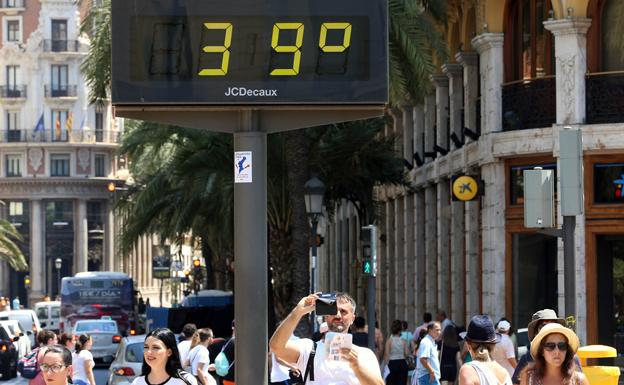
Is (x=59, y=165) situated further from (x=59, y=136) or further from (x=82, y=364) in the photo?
(x=82, y=364)

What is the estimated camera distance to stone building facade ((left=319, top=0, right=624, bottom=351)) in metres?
27.6

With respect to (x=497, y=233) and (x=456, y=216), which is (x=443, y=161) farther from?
(x=497, y=233)

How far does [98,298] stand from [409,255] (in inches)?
780

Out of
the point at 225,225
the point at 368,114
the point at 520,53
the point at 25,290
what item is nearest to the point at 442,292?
the point at 225,225

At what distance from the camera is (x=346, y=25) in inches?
462

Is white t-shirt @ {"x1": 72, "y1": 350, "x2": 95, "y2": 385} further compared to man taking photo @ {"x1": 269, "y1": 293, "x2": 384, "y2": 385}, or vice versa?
white t-shirt @ {"x1": 72, "y1": 350, "x2": 95, "y2": 385}

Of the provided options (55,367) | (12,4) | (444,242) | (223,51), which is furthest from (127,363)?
(12,4)

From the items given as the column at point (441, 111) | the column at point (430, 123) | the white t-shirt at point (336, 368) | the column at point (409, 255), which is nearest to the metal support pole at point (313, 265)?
the column at point (441, 111)

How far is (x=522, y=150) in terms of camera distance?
2905 centimetres

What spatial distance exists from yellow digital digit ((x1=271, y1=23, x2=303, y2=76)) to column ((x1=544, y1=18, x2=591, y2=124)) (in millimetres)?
16615

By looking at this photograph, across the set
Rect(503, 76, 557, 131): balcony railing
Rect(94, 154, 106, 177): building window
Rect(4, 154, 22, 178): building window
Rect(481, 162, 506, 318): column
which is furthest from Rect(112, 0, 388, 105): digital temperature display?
Rect(4, 154, 22, 178): building window

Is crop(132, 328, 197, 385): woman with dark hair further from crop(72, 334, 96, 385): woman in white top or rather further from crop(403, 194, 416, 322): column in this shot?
crop(403, 194, 416, 322): column

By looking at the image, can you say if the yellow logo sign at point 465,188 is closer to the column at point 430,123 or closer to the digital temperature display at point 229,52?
the column at point 430,123

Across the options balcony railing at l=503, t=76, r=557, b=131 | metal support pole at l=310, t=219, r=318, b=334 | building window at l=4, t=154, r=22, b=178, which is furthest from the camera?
building window at l=4, t=154, r=22, b=178
